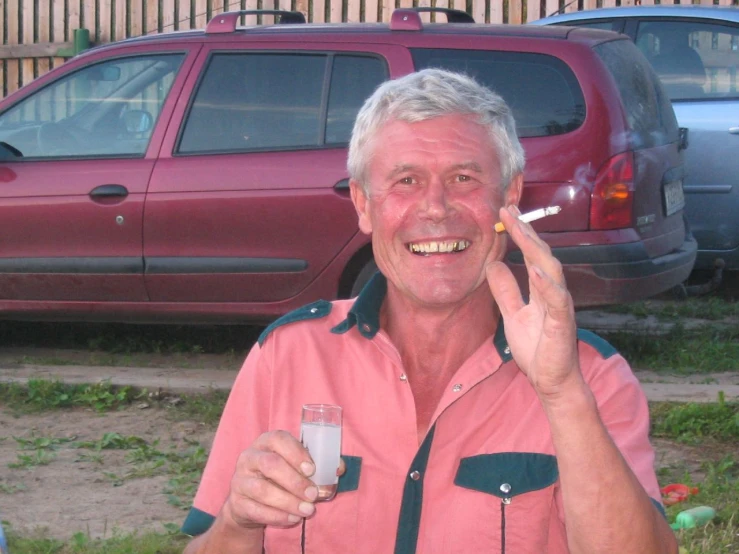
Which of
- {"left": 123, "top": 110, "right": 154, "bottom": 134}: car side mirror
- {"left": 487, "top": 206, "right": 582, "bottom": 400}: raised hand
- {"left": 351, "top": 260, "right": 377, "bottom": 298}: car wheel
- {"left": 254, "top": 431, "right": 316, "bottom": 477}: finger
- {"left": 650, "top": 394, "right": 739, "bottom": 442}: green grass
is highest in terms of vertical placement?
{"left": 487, "top": 206, "right": 582, "bottom": 400}: raised hand

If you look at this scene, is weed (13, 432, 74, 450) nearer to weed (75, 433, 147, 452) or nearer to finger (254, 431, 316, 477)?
weed (75, 433, 147, 452)

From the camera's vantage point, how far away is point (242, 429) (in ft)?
8.08

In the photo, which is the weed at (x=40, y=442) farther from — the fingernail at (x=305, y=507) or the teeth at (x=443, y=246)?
the fingernail at (x=305, y=507)

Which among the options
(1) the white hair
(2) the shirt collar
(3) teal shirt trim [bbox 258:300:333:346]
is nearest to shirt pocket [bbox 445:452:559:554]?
(2) the shirt collar

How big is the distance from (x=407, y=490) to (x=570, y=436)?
1.49 feet

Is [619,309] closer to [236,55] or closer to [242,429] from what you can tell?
[236,55]

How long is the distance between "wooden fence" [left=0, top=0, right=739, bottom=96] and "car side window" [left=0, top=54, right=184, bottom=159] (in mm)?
4335

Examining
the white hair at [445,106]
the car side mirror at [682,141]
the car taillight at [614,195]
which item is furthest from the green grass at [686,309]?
the white hair at [445,106]

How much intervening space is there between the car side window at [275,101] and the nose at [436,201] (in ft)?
11.1

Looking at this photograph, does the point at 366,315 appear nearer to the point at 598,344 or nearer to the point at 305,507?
the point at 598,344

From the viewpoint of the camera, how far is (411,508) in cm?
236

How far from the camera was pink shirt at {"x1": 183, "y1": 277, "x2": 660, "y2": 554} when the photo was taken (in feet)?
7.64

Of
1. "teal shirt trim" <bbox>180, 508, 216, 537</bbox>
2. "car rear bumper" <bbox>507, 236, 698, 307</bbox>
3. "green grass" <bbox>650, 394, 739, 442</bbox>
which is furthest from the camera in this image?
"car rear bumper" <bbox>507, 236, 698, 307</bbox>

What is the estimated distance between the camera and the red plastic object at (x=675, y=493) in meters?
4.21
